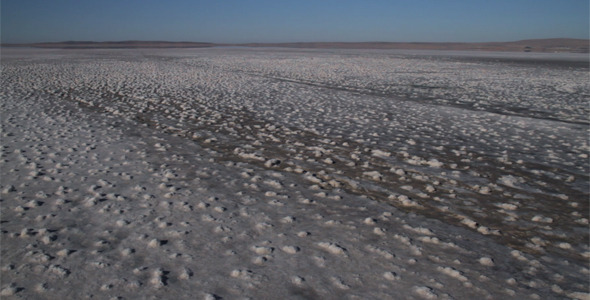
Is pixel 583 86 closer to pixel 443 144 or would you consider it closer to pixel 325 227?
pixel 443 144

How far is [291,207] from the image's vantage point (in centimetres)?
467

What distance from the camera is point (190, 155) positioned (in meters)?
6.75

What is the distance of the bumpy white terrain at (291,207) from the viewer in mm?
3207

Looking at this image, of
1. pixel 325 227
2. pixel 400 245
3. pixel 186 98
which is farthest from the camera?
pixel 186 98

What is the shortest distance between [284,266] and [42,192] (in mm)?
3436

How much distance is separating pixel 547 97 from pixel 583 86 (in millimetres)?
5913

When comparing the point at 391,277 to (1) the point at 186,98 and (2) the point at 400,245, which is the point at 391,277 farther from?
(1) the point at 186,98

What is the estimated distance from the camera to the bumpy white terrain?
3207 millimetres

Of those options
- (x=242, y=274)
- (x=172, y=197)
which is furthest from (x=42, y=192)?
(x=242, y=274)

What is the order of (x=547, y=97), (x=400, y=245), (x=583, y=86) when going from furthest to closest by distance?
(x=583, y=86), (x=547, y=97), (x=400, y=245)

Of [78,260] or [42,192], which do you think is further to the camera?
[42,192]

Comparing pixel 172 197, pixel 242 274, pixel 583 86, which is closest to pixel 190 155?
pixel 172 197

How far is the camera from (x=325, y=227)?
13.6ft

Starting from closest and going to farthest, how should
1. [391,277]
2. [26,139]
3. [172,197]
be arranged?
[391,277]
[172,197]
[26,139]
